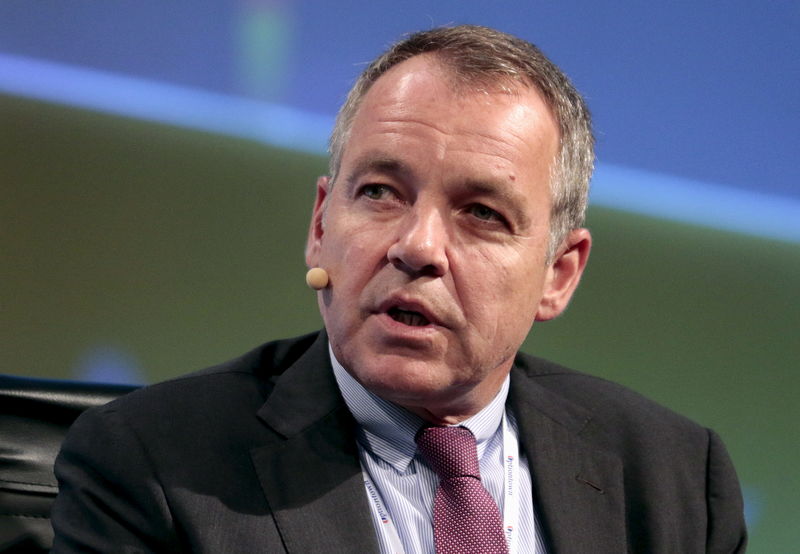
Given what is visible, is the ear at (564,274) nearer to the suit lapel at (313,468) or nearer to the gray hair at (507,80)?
the gray hair at (507,80)

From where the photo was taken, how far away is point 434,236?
5.20ft

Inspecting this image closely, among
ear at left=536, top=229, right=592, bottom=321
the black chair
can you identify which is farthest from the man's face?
the black chair

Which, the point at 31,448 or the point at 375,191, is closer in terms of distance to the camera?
the point at 375,191

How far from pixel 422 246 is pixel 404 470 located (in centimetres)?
41

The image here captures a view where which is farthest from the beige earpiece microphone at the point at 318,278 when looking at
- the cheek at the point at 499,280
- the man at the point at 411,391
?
the cheek at the point at 499,280

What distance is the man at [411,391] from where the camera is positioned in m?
1.56

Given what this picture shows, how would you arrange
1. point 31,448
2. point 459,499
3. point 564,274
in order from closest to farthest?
1. point 459,499
2. point 31,448
3. point 564,274

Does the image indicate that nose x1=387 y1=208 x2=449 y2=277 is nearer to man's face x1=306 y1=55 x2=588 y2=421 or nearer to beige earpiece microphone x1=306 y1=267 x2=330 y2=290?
man's face x1=306 y1=55 x2=588 y2=421

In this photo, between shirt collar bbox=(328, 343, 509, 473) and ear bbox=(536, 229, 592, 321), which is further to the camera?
ear bbox=(536, 229, 592, 321)

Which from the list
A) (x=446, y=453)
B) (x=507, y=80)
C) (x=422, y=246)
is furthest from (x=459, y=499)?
(x=507, y=80)

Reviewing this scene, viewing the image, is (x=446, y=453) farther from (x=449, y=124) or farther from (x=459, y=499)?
(x=449, y=124)

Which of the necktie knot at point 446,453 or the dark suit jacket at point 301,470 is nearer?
the dark suit jacket at point 301,470

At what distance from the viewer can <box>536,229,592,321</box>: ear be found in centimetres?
190

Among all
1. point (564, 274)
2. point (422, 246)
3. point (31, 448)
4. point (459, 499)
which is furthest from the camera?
point (564, 274)
